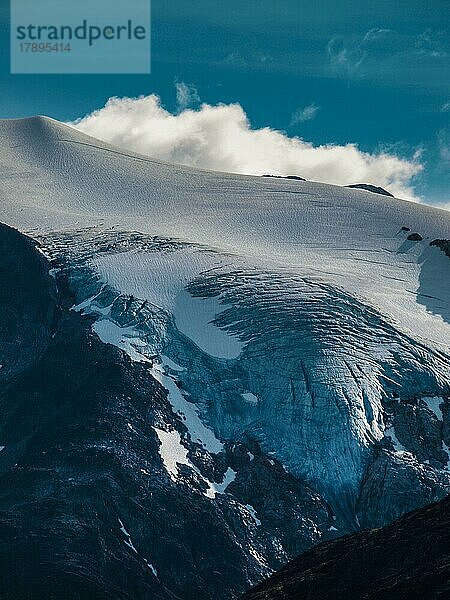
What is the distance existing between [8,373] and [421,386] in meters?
54.2

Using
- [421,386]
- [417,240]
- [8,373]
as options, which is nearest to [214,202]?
[417,240]

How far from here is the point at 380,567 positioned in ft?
239

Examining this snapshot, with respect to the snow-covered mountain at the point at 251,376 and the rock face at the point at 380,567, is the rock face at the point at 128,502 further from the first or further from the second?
the rock face at the point at 380,567

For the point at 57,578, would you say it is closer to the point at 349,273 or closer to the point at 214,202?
the point at 349,273

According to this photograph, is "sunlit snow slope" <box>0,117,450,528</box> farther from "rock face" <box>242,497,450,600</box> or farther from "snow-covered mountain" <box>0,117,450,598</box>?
"rock face" <box>242,497,450,600</box>

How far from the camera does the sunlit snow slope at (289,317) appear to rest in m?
115

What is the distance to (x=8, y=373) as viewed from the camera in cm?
13688

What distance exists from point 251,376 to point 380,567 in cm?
5097

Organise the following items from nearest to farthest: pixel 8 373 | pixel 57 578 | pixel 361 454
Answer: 1. pixel 57 578
2. pixel 361 454
3. pixel 8 373

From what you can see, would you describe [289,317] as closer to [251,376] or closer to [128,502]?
[251,376]

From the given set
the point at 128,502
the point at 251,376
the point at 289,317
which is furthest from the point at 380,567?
the point at 289,317

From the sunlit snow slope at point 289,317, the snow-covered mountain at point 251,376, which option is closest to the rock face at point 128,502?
the snow-covered mountain at point 251,376

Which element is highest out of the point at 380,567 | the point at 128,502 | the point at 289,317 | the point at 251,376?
the point at 289,317

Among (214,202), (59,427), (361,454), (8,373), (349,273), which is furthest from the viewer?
(214,202)
